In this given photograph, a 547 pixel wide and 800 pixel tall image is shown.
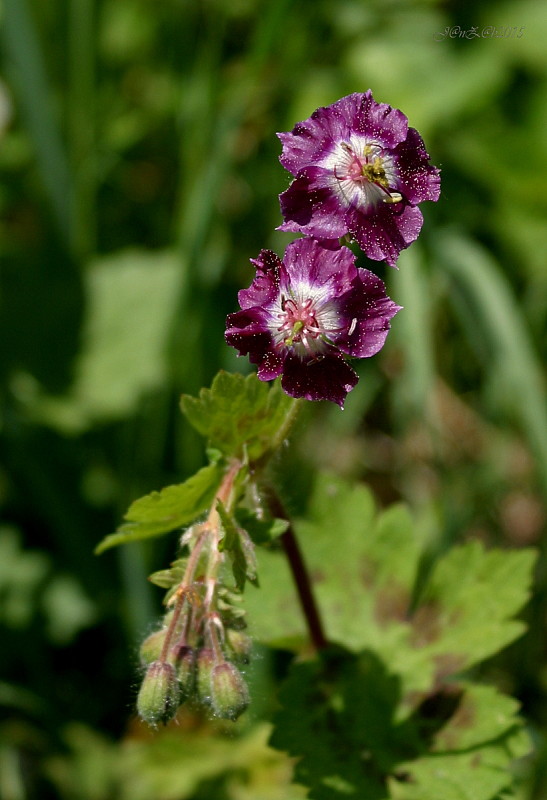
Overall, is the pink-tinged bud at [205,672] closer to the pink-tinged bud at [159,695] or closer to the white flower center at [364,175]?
the pink-tinged bud at [159,695]

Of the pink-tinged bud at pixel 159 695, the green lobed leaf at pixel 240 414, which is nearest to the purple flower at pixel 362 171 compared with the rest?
the green lobed leaf at pixel 240 414

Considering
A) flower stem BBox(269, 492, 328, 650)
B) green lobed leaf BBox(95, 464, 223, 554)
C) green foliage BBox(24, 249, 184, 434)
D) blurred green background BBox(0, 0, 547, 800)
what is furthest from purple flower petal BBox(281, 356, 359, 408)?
green foliage BBox(24, 249, 184, 434)

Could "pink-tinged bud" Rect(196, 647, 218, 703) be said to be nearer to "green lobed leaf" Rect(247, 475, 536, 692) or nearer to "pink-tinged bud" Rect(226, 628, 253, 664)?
"pink-tinged bud" Rect(226, 628, 253, 664)

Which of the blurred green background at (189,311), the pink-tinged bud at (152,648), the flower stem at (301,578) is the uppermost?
the blurred green background at (189,311)

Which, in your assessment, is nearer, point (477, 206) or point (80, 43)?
point (80, 43)

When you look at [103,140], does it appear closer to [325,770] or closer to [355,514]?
[355,514]

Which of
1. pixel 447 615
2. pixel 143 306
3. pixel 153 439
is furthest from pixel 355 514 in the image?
pixel 143 306
